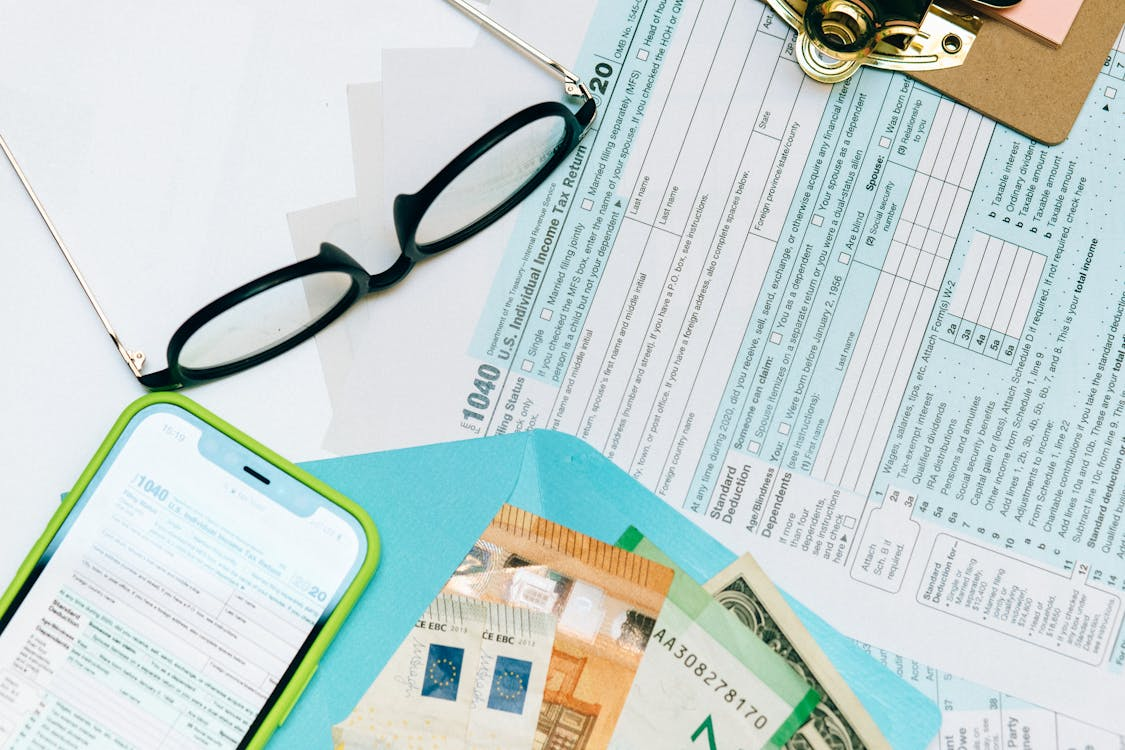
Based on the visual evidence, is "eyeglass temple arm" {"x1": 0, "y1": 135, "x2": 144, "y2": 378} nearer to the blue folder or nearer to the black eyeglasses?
the black eyeglasses

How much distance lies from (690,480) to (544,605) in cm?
11

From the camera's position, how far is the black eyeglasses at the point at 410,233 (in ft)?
1.85

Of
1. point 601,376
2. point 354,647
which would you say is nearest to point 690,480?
point 601,376

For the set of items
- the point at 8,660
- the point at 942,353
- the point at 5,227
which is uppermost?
the point at 942,353

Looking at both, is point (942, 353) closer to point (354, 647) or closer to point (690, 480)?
point (690, 480)

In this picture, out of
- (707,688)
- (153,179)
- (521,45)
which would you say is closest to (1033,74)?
(521,45)

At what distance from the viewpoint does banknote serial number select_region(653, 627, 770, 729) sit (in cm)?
57

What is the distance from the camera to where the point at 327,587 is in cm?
58

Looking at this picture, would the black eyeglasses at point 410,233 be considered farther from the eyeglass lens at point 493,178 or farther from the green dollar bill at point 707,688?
the green dollar bill at point 707,688

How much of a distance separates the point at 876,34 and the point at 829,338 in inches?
7.0

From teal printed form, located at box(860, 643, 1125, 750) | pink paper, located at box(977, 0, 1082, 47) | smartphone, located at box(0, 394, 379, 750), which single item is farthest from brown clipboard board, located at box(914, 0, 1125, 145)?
smartphone, located at box(0, 394, 379, 750)

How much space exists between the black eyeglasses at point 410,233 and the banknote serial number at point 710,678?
259 millimetres

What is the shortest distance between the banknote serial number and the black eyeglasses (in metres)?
0.26

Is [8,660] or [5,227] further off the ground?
[5,227]
